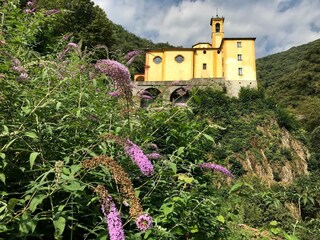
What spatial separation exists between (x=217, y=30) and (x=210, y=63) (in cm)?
692

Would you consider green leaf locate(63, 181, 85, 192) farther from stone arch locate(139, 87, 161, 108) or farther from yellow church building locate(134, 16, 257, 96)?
yellow church building locate(134, 16, 257, 96)

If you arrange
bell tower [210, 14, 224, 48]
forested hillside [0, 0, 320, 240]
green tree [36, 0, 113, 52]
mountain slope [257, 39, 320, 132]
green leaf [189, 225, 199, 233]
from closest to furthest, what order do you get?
forested hillside [0, 0, 320, 240], green leaf [189, 225, 199, 233], green tree [36, 0, 113, 52], bell tower [210, 14, 224, 48], mountain slope [257, 39, 320, 132]

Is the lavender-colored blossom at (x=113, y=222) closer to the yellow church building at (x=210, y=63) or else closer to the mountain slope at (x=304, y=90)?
the yellow church building at (x=210, y=63)

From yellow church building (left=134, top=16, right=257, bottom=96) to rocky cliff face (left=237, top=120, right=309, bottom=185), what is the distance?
230 inches

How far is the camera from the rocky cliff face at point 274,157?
86.3 feet

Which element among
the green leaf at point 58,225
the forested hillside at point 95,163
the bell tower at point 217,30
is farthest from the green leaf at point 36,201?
the bell tower at point 217,30

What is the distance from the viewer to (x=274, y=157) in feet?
89.6

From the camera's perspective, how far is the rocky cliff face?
26312 mm

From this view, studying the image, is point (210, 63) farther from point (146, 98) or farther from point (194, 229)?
point (194, 229)

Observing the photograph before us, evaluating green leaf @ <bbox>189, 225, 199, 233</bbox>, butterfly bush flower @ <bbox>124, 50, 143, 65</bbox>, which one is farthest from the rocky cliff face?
green leaf @ <bbox>189, 225, 199, 233</bbox>

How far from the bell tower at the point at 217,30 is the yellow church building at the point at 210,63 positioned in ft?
12.9

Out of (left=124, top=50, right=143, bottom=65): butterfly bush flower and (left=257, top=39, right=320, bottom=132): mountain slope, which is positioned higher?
(left=257, top=39, right=320, bottom=132): mountain slope

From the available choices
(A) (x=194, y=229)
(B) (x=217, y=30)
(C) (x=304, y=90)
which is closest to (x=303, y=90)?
(C) (x=304, y=90)

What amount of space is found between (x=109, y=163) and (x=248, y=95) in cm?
3210
